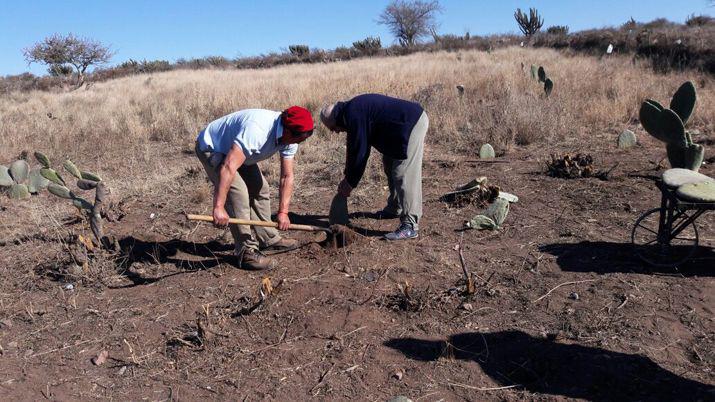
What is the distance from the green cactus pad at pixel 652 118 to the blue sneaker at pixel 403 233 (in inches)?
73.0

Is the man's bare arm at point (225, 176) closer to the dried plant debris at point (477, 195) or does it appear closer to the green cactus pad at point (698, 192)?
the dried plant debris at point (477, 195)

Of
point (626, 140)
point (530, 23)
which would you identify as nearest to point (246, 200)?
point (626, 140)

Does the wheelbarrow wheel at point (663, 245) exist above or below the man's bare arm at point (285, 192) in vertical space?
below

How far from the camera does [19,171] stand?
664cm

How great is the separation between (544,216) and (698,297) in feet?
5.28

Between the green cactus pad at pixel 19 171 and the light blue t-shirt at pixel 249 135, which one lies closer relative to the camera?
the light blue t-shirt at pixel 249 135

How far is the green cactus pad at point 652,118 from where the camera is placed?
4039mm

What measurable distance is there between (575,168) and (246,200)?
344cm

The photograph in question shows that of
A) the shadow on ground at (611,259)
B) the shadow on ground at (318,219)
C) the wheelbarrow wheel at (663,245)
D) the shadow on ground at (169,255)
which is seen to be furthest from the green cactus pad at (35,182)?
the wheelbarrow wheel at (663,245)

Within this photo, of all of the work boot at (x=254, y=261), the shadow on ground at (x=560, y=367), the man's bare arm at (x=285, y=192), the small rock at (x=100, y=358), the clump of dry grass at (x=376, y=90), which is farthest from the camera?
the clump of dry grass at (x=376, y=90)

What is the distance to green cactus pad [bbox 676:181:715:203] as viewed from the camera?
10.8 feet

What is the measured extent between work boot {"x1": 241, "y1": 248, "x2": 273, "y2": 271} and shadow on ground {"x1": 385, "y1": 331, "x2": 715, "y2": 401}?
53.7 inches

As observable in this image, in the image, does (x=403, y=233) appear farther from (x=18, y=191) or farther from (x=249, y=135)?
(x=18, y=191)

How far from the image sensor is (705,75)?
36.9ft
